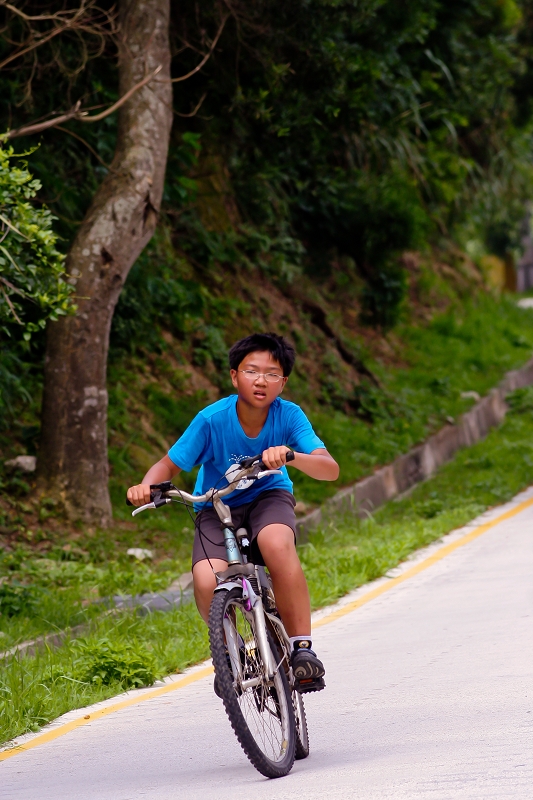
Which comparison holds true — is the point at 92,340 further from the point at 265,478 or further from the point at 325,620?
the point at 265,478

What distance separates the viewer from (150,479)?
5422mm

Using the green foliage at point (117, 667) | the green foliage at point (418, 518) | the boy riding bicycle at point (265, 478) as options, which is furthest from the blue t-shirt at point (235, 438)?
the green foliage at point (418, 518)

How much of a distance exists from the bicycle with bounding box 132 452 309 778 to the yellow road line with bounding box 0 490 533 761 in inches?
58.1

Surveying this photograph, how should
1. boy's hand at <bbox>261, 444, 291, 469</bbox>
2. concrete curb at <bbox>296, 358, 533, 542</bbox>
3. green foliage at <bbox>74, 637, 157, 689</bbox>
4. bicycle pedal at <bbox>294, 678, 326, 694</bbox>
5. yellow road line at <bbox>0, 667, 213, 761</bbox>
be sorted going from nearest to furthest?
boy's hand at <bbox>261, 444, 291, 469</bbox> → bicycle pedal at <bbox>294, 678, 326, 694</bbox> → yellow road line at <bbox>0, 667, 213, 761</bbox> → green foliage at <bbox>74, 637, 157, 689</bbox> → concrete curb at <bbox>296, 358, 533, 542</bbox>

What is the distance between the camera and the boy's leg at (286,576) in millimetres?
5199

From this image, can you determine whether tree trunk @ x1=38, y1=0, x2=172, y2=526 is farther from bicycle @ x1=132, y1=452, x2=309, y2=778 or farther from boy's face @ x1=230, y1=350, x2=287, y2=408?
bicycle @ x1=132, y1=452, x2=309, y2=778

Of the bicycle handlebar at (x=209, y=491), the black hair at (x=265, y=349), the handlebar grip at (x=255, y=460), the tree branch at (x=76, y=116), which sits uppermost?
the tree branch at (x=76, y=116)

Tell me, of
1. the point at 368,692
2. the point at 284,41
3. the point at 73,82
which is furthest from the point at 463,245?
the point at 368,692

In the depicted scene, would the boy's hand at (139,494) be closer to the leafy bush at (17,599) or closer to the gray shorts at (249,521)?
the gray shorts at (249,521)

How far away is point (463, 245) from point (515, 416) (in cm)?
877

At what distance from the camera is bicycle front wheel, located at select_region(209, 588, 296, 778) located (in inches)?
189

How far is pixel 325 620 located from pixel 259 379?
13.2 ft

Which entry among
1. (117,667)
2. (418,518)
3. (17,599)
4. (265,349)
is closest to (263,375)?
(265,349)

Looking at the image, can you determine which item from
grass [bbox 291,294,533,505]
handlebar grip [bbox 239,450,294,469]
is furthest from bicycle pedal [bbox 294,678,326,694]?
grass [bbox 291,294,533,505]
